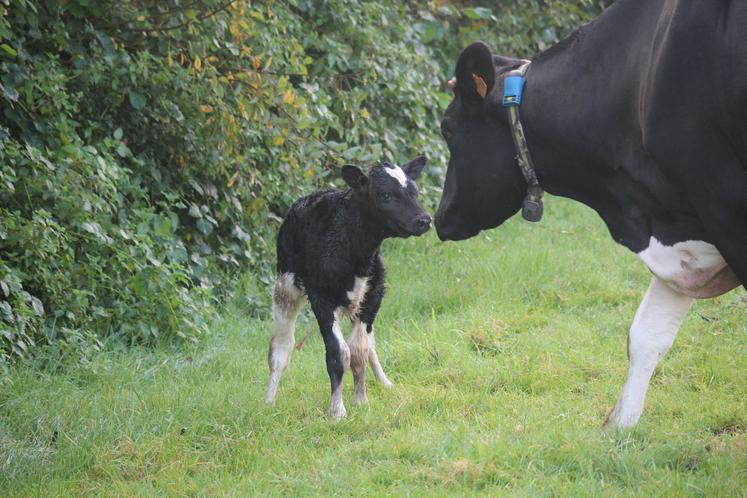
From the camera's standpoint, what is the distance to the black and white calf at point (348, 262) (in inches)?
237

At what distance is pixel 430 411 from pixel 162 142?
3.60 meters

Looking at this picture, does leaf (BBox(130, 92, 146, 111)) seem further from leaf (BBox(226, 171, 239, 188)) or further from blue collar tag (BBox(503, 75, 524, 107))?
blue collar tag (BBox(503, 75, 524, 107))

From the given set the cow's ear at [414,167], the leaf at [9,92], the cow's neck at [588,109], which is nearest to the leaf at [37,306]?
the leaf at [9,92]

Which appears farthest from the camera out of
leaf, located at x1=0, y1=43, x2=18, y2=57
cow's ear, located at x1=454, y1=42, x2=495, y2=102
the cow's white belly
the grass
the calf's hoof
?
leaf, located at x1=0, y1=43, x2=18, y2=57

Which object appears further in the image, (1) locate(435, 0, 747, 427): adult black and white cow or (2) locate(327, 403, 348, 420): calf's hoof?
(2) locate(327, 403, 348, 420): calf's hoof

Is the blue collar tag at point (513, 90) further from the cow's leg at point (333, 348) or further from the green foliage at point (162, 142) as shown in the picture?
the green foliage at point (162, 142)

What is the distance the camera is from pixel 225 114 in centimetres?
777

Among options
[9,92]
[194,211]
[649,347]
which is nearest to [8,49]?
[9,92]

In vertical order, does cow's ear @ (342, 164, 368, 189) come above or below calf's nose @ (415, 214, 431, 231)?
above

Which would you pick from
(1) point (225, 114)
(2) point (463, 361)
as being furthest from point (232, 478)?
(1) point (225, 114)

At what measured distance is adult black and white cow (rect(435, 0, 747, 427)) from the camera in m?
4.22

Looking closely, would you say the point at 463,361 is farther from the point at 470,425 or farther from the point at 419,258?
the point at 419,258

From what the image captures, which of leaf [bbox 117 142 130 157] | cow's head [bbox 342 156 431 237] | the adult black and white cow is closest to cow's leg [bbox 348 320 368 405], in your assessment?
cow's head [bbox 342 156 431 237]

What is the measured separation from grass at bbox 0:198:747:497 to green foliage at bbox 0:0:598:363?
0.48 metres
